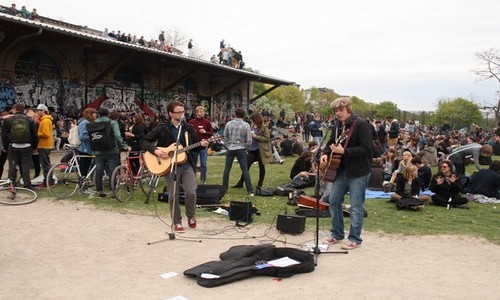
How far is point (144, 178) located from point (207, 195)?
1945 mm

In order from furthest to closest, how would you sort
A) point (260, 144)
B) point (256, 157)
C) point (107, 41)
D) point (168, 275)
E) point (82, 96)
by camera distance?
1. point (82, 96)
2. point (107, 41)
3. point (256, 157)
4. point (260, 144)
5. point (168, 275)

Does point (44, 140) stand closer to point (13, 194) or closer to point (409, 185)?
point (13, 194)

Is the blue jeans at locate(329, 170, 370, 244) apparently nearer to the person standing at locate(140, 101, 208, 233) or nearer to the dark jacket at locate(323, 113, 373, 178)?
the dark jacket at locate(323, 113, 373, 178)

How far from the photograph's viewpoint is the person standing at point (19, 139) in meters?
9.00

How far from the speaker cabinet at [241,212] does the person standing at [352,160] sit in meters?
1.66

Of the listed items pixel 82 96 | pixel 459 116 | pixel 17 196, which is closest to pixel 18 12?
pixel 82 96

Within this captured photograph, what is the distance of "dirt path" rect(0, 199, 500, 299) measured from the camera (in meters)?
4.38

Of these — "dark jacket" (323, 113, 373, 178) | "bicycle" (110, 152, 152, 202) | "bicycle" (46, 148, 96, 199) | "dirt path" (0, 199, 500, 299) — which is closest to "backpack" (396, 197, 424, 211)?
"dirt path" (0, 199, 500, 299)

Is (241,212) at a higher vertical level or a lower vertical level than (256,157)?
lower

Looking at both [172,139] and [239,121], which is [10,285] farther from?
[239,121]

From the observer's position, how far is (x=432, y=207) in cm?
952

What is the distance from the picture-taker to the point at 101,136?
345 inches

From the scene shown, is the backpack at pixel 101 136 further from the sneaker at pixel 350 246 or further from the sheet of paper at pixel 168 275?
the sneaker at pixel 350 246

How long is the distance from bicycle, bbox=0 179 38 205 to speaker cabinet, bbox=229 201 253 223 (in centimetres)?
401
